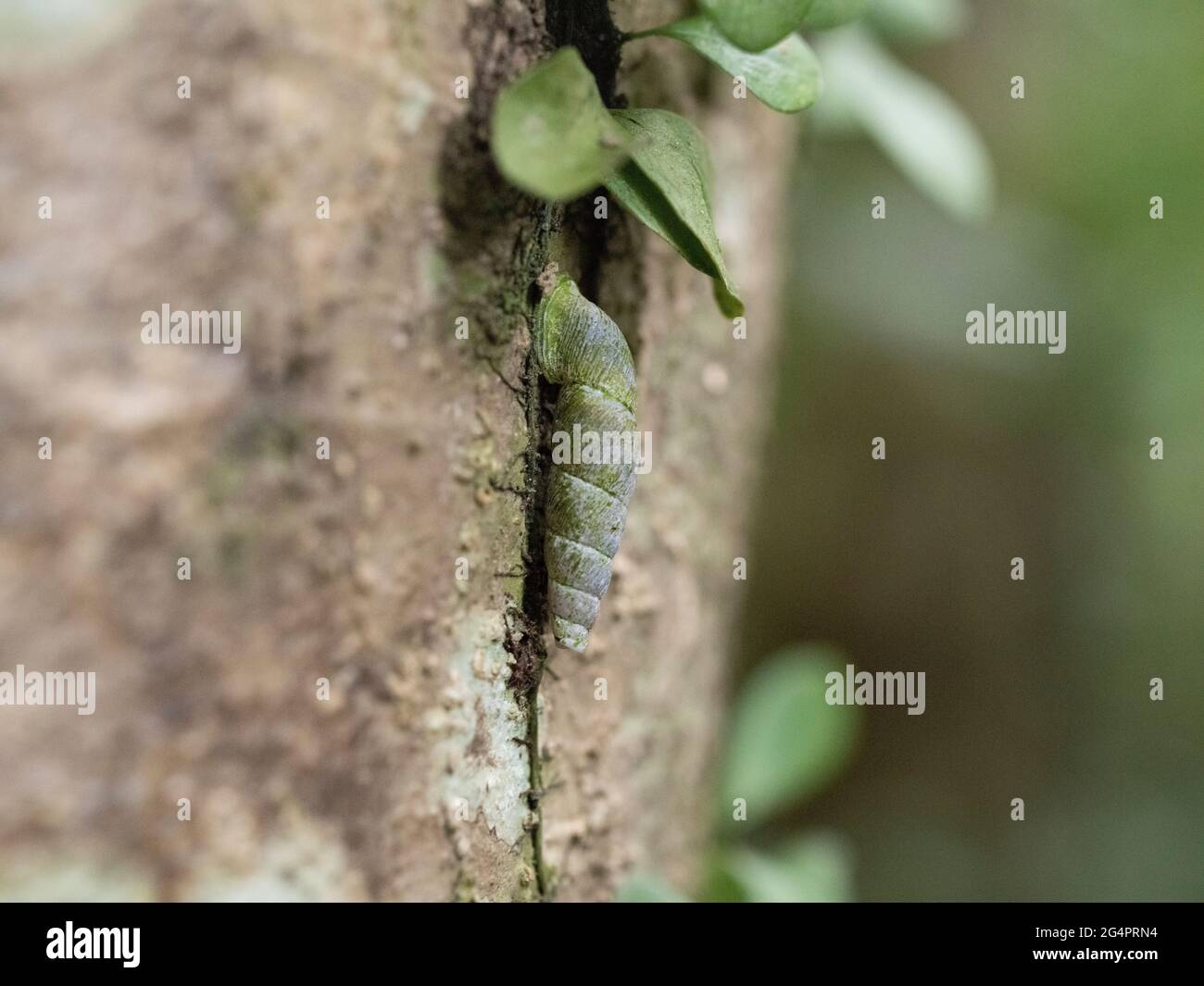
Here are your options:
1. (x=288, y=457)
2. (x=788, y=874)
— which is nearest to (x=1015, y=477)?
(x=788, y=874)

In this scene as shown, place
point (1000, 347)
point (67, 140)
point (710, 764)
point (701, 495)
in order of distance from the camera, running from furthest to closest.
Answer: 1. point (1000, 347)
2. point (710, 764)
3. point (701, 495)
4. point (67, 140)

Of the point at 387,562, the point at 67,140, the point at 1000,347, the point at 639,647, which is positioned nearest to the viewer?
the point at 67,140

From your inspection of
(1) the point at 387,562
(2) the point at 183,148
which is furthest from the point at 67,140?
(1) the point at 387,562

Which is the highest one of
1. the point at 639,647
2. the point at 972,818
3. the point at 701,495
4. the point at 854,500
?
the point at 854,500

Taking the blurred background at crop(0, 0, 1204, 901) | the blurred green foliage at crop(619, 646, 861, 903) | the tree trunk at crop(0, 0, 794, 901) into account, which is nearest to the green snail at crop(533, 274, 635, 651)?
the tree trunk at crop(0, 0, 794, 901)

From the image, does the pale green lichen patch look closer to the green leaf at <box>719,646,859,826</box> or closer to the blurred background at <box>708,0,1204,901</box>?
the green leaf at <box>719,646,859,826</box>

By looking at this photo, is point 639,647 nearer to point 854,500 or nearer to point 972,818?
point 854,500

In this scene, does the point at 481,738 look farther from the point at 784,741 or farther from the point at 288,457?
the point at 784,741
